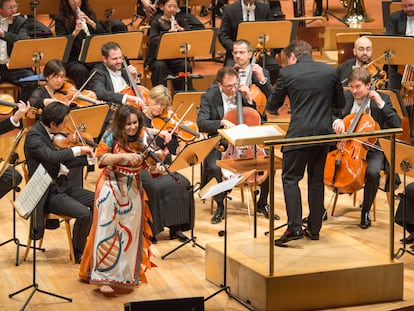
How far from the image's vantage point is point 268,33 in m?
8.34

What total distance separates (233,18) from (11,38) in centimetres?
196

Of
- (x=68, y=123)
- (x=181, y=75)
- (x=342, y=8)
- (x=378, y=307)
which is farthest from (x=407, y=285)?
(x=342, y=8)

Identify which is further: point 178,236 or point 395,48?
point 395,48

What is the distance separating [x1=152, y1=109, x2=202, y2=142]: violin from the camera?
655 centimetres

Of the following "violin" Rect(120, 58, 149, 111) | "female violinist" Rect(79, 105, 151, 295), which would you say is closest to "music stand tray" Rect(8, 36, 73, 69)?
"violin" Rect(120, 58, 149, 111)

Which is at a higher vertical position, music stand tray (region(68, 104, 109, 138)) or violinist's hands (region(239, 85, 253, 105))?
violinist's hands (region(239, 85, 253, 105))

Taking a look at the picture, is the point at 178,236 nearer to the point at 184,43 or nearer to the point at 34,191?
the point at 34,191

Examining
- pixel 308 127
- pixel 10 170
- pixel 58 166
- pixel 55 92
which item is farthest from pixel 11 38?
pixel 308 127

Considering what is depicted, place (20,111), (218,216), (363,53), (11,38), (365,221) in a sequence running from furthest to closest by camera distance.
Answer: (11,38) → (363,53) → (218,216) → (365,221) → (20,111)

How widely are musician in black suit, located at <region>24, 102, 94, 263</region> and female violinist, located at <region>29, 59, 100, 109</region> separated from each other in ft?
2.71

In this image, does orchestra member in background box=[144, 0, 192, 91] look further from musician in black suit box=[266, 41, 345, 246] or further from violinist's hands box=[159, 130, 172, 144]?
musician in black suit box=[266, 41, 345, 246]

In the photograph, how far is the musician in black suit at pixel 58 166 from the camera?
5805 millimetres

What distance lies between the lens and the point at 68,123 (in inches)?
254

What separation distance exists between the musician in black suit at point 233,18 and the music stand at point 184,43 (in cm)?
34
